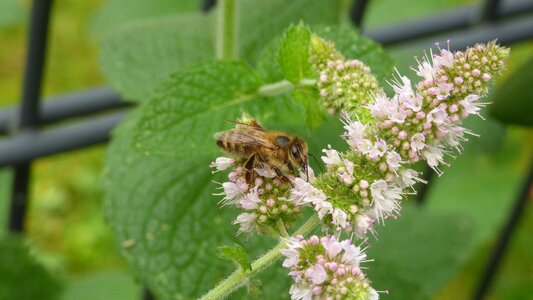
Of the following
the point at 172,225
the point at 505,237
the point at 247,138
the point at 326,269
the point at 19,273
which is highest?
the point at 247,138

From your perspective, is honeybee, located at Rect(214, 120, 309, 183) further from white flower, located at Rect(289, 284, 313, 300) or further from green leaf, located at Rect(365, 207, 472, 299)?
green leaf, located at Rect(365, 207, 472, 299)

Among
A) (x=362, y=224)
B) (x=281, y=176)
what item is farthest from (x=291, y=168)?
(x=362, y=224)

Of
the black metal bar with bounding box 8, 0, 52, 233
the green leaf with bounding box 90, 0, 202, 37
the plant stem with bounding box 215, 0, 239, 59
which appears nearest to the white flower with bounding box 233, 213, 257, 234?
the plant stem with bounding box 215, 0, 239, 59

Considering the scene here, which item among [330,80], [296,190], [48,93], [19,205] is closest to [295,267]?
[296,190]

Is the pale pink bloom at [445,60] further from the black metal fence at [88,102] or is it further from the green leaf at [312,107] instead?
the black metal fence at [88,102]

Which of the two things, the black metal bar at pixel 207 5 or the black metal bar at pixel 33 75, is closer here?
the black metal bar at pixel 33 75

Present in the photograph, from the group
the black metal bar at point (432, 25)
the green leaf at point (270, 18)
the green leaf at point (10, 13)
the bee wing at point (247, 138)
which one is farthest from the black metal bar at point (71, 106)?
the bee wing at point (247, 138)

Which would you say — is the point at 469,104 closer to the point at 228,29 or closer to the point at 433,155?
the point at 433,155
